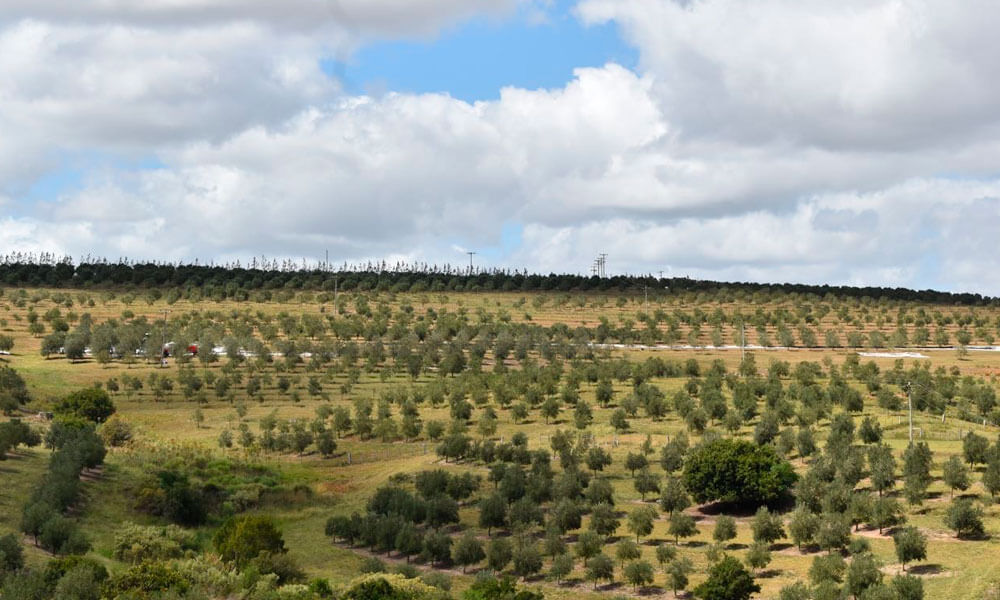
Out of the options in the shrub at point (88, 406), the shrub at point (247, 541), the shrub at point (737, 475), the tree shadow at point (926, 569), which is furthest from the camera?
the shrub at point (88, 406)

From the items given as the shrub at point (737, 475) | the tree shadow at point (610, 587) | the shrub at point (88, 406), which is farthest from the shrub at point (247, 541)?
the shrub at point (88, 406)

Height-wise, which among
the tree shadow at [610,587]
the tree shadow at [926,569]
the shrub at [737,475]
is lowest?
the tree shadow at [610,587]

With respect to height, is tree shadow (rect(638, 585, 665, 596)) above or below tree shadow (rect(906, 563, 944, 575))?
below

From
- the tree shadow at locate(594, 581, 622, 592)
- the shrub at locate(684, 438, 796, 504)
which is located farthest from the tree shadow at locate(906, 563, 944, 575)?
the tree shadow at locate(594, 581, 622, 592)

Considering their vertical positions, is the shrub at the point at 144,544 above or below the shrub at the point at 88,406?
below

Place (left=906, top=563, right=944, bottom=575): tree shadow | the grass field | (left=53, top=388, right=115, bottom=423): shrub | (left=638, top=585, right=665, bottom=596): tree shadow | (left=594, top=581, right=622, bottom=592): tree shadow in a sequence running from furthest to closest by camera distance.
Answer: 1. (left=53, top=388, right=115, bottom=423): shrub
2. the grass field
3. (left=594, top=581, right=622, bottom=592): tree shadow
4. (left=638, top=585, right=665, bottom=596): tree shadow
5. (left=906, top=563, right=944, bottom=575): tree shadow

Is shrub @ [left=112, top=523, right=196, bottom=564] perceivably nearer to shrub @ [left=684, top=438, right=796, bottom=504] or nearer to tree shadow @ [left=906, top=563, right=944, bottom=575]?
shrub @ [left=684, top=438, right=796, bottom=504]

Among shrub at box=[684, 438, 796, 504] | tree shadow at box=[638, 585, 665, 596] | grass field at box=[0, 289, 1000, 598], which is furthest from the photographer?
shrub at box=[684, 438, 796, 504]

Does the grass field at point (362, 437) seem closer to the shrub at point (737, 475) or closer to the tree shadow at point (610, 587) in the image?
the tree shadow at point (610, 587)

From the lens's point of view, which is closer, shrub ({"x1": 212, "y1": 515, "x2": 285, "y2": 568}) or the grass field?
shrub ({"x1": 212, "y1": 515, "x2": 285, "y2": 568})

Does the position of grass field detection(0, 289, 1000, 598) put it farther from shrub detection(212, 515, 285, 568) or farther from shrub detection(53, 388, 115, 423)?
shrub detection(212, 515, 285, 568)

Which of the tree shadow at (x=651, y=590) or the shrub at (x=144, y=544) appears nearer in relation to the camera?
the tree shadow at (x=651, y=590)

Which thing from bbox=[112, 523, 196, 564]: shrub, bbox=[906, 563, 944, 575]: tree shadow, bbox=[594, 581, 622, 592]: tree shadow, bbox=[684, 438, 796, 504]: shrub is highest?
bbox=[684, 438, 796, 504]: shrub

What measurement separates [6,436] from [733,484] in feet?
188
